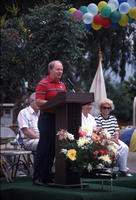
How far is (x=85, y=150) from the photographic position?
441cm

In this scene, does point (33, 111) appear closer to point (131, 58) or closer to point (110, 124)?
point (110, 124)

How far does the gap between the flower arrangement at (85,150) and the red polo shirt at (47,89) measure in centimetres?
50

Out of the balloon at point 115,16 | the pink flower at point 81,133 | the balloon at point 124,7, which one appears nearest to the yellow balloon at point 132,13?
the balloon at point 124,7

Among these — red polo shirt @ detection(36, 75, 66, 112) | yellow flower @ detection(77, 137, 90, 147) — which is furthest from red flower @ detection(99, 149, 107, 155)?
red polo shirt @ detection(36, 75, 66, 112)

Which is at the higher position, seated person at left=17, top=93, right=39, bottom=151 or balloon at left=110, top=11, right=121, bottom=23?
balloon at left=110, top=11, right=121, bottom=23

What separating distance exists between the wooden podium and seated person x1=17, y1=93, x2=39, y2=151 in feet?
4.45

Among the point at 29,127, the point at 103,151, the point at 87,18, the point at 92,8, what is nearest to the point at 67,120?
the point at 103,151

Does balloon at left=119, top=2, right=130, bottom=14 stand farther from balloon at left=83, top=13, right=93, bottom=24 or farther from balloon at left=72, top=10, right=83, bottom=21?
balloon at left=72, top=10, right=83, bottom=21

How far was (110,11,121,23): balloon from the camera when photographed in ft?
28.9

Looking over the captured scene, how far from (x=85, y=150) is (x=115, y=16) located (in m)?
5.12

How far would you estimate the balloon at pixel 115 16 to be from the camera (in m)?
8.81

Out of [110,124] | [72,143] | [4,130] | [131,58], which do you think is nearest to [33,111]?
[4,130]

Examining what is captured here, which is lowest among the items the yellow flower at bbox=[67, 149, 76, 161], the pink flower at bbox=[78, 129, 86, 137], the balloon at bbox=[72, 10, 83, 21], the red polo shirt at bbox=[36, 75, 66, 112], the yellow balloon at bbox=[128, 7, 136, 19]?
the yellow flower at bbox=[67, 149, 76, 161]

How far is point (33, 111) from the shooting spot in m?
6.18
